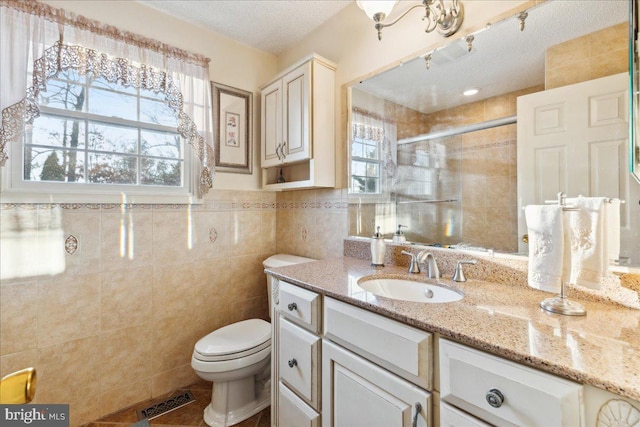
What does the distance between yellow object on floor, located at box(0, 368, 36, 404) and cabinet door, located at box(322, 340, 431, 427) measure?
2.65 ft

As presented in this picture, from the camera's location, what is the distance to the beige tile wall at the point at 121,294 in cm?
146

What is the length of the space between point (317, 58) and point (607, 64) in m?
1.36

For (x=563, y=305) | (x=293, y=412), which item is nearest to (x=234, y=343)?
(x=293, y=412)

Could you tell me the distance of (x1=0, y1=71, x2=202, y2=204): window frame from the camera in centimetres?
142

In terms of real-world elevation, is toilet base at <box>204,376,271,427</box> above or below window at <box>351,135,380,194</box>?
below

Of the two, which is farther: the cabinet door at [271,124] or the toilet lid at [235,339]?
the cabinet door at [271,124]

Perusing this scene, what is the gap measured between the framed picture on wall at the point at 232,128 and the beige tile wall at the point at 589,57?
183cm

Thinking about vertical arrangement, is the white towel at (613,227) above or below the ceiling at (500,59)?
below

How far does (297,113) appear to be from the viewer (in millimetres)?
1847

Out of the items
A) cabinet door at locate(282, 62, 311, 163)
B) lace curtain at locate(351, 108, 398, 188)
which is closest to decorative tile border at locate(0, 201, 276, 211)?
cabinet door at locate(282, 62, 311, 163)

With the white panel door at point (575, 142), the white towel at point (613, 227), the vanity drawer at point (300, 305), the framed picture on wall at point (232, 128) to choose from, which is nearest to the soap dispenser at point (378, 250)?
the vanity drawer at point (300, 305)

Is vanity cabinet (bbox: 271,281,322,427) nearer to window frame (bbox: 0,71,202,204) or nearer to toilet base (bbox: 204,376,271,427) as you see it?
toilet base (bbox: 204,376,271,427)

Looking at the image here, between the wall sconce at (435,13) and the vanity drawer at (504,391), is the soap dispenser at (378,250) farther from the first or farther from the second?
the wall sconce at (435,13)

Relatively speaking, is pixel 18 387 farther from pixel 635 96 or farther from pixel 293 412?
pixel 635 96
